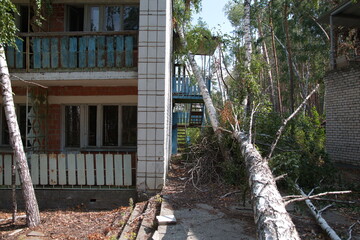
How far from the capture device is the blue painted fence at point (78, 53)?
718cm

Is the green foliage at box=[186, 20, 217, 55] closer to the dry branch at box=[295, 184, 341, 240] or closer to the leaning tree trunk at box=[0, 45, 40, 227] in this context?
the leaning tree trunk at box=[0, 45, 40, 227]

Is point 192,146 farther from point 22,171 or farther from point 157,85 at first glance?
point 22,171

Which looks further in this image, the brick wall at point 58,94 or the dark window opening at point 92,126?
the dark window opening at point 92,126

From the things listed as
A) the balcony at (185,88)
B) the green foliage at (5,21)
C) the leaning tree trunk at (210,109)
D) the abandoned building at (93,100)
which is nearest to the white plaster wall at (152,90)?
the abandoned building at (93,100)

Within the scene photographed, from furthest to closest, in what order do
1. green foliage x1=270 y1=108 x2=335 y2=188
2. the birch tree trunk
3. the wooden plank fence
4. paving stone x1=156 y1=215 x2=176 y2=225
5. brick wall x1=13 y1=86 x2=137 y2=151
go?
the birch tree trunk, brick wall x1=13 y1=86 x2=137 y2=151, the wooden plank fence, green foliage x1=270 y1=108 x2=335 y2=188, paving stone x1=156 y1=215 x2=176 y2=225

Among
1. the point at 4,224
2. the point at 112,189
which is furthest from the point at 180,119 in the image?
the point at 4,224

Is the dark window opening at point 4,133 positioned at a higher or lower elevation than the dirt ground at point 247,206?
higher

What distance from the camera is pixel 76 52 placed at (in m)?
7.21

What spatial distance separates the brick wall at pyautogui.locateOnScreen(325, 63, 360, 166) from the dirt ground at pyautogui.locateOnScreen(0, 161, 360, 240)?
4.46m

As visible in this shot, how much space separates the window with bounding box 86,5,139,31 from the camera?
28.6 ft

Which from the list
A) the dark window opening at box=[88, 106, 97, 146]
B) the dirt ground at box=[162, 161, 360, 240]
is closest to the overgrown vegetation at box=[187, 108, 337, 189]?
the dirt ground at box=[162, 161, 360, 240]

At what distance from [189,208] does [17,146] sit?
3331mm

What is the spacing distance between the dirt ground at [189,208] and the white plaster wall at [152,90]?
0.66 m

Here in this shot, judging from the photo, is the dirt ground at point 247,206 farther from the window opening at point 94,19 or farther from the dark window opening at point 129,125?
the window opening at point 94,19
